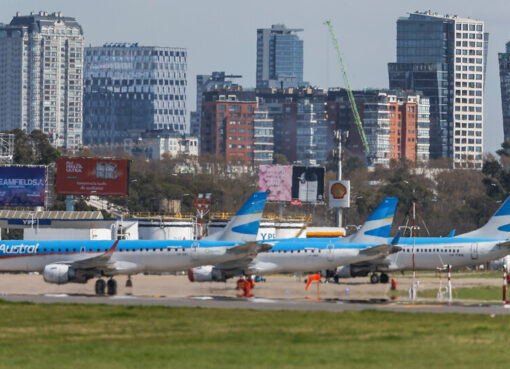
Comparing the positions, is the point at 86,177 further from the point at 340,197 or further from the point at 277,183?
the point at 340,197

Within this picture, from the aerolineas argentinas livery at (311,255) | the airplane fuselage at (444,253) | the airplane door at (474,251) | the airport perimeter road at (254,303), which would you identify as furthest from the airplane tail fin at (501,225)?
the airport perimeter road at (254,303)

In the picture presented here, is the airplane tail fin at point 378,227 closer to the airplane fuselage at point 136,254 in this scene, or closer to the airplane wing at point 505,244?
the airplane wing at point 505,244

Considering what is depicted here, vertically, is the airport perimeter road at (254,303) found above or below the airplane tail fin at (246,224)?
below

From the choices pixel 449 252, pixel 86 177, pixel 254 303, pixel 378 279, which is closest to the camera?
pixel 254 303

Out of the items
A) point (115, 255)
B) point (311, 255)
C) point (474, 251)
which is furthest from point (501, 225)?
point (115, 255)

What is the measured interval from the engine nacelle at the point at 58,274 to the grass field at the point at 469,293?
1683cm

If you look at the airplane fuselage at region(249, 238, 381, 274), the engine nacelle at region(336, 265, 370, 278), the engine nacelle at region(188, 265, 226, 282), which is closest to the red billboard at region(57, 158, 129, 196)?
the engine nacelle at region(336, 265, 370, 278)

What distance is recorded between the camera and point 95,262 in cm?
7044

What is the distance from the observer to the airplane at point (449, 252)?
87.0 meters

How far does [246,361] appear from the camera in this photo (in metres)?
36.4

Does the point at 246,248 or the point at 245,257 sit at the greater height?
the point at 246,248

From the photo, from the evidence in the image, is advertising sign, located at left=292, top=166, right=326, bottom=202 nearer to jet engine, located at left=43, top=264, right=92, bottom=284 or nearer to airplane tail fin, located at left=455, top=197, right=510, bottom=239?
airplane tail fin, located at left=455, top=197, right=510, bottom=239

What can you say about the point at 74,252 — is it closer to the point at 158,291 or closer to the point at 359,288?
the point at 158,291

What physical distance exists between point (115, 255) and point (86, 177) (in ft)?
198
